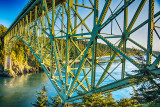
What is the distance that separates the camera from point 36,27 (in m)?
9.22

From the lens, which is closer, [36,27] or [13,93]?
[36,27]

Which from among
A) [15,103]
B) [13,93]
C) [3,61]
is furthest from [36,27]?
[3,61]

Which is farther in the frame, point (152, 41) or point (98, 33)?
point (98, 33)

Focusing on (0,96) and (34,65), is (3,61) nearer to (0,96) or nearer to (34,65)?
(34,65)

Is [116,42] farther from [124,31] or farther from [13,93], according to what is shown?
[13,93]

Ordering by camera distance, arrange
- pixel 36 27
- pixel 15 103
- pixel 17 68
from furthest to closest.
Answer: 1. pixel 17 68
2. pixel 15 103
3. pixel 36 27

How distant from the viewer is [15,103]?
1243cm

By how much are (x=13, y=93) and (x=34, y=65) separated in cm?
1714

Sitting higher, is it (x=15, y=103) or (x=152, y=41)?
(x=152, y=41)

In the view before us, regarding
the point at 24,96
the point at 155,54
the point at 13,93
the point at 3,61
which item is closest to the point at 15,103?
the point at 24,96

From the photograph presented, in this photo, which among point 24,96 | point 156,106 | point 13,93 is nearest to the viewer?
A: point 156,106

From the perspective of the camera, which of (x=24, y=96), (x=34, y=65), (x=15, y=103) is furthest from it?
(x=34, y=65)

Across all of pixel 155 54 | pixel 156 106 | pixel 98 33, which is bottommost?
pixel 156 106

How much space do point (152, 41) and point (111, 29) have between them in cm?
132
